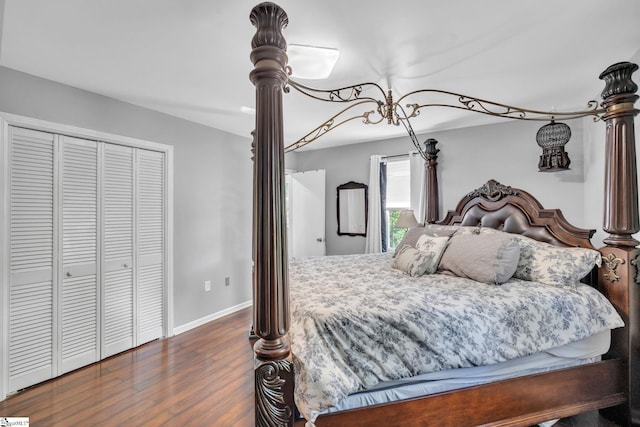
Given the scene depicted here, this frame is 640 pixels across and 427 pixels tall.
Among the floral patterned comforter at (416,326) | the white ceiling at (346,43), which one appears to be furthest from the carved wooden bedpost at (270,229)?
the white ceiling at (346,43)

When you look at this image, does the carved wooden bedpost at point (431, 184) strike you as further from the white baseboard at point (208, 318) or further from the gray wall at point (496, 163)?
the white baseboard at point (208, 318)

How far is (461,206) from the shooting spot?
3.22 meters

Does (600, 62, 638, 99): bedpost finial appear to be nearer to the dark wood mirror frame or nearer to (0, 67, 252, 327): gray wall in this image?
the dark wood mirror frame

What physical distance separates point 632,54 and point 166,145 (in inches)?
156

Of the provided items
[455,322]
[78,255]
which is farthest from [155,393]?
[455,322]

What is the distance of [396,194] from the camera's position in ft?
14.0

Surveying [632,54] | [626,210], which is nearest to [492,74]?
[632,54]

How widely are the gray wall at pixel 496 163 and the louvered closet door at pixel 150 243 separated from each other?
8.71 ft

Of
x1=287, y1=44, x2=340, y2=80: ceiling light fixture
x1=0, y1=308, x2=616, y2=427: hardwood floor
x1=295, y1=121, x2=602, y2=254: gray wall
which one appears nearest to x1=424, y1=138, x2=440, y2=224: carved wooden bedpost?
x1=295, y1=121, x2=602, y2=254: gray wall

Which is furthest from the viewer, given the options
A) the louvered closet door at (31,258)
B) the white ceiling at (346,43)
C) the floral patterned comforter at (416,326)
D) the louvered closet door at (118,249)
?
the louvered closet door at (118,249)

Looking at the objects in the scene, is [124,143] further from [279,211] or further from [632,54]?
[632,54]

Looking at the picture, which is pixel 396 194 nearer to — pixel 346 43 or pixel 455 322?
pixel 346 43

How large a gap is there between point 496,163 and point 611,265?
1.90 meters

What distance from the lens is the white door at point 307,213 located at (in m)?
4.80
